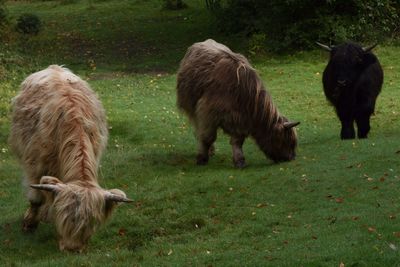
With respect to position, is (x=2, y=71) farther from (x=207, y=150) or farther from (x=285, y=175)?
(x=285, y=175)

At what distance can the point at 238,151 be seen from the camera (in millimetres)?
13391

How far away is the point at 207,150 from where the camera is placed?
13883 mm

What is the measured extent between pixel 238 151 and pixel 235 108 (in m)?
0.82

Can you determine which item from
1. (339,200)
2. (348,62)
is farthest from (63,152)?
(348,62)

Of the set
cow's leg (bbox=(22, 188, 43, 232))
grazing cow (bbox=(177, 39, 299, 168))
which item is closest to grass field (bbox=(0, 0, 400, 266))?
cow's leg (bbox=(22, 188, 43, 232))

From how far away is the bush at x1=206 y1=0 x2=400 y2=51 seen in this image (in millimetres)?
26641

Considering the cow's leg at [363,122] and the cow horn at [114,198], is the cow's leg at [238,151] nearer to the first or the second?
the cow's leg at [363,122]

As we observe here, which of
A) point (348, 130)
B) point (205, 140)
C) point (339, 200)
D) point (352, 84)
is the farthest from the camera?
point (348, 130)

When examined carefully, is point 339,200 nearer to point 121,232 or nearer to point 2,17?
point 121,232

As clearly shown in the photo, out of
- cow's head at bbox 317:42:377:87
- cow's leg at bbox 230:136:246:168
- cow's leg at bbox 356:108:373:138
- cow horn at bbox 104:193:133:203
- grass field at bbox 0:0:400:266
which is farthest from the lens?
cow's leg at bbox 356:108:373:138

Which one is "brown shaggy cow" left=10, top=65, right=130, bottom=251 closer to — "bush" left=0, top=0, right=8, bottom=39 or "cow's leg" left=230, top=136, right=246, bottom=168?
"cow's leg" left=230, top=136, right=246, bottom=168

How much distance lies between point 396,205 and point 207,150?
15.4 feet

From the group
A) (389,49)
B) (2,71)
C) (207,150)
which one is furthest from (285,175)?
(389,49)

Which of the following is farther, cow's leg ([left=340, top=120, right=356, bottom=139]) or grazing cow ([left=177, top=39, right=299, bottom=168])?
cow's leg ([left=340, top=120, right=356, bottom=139])
